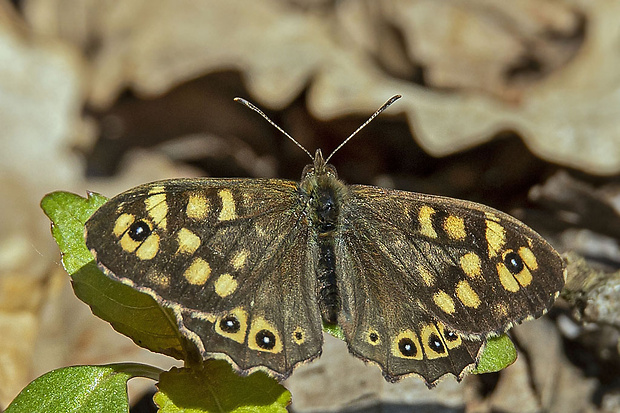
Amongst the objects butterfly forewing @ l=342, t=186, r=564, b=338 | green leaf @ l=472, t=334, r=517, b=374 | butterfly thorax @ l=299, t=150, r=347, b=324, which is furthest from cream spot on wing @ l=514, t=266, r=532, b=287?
butterfly thorax @ l=299, t=150, r=347, b=324

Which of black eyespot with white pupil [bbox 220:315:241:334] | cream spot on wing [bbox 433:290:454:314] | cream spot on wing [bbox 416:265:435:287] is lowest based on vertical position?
cream spot on wing [bbox 433:290:454:314]

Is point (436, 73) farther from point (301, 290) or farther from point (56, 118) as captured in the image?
point (56, 118)

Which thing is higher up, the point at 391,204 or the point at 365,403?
the point at 391,204

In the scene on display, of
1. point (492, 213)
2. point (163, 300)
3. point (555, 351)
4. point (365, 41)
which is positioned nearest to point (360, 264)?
point (492, 213)

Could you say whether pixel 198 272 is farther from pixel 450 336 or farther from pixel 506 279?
pixel 506 279

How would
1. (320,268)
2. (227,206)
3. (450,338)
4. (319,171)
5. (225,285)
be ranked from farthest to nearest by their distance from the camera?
(319,171)
(320,268)
(227,206)
(450,338)
(225,285)

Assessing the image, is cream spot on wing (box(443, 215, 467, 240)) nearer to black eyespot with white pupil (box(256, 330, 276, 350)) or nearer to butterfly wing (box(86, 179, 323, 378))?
butterfly wing (box(86, 179, 323, 378))

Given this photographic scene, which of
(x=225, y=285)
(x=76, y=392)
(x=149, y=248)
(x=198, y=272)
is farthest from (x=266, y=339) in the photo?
(x=76, y=392)
